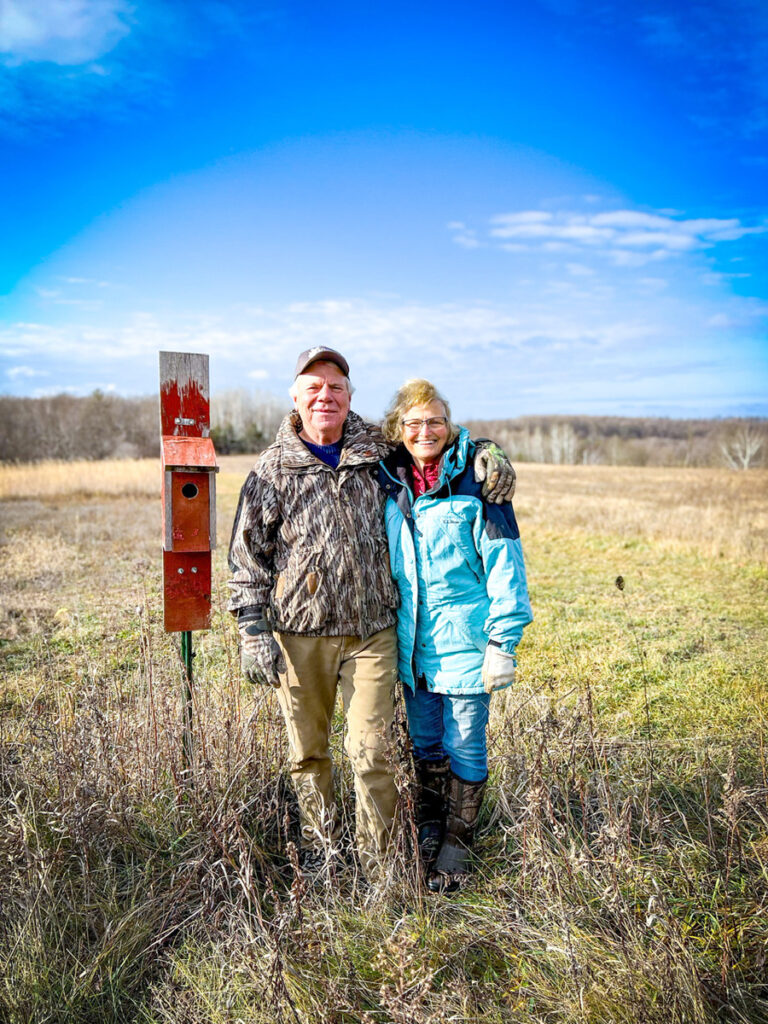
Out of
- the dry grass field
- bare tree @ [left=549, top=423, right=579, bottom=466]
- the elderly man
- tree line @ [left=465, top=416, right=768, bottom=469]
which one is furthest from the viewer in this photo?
bare tree @ [left=549, top=423, right=579, bottom=466]

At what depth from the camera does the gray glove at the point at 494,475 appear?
2.67 metres

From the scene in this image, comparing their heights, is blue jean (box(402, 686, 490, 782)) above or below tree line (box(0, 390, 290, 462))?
below

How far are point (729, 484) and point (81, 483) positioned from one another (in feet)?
99.5

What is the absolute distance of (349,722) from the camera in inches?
111

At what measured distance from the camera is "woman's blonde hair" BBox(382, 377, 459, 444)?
282 centimetres

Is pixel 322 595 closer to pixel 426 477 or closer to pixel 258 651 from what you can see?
pixel 258 651

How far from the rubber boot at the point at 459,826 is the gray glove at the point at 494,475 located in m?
1.22

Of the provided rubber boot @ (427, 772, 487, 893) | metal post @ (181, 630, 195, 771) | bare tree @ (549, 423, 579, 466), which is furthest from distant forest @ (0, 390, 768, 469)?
rubber boot @ (427, 772, 487, 893)

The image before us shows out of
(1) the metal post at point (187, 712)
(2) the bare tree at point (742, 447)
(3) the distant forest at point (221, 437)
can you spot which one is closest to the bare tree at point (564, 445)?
(3) the distant forest at point (221, 437)

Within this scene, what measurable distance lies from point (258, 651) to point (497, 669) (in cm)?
97

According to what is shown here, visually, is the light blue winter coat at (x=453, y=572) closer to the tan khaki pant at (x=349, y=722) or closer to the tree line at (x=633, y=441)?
the tan khaki pant at (x=349, y=722)

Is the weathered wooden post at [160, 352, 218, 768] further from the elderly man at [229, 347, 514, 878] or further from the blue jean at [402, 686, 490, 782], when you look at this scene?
the blue jean at [402, 686, 490, 782]

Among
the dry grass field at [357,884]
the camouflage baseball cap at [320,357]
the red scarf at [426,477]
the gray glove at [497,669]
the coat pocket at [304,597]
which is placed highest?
the camouflage baseball cap at [320,357]

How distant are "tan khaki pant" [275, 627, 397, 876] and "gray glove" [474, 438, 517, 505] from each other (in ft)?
2.43
